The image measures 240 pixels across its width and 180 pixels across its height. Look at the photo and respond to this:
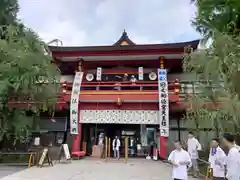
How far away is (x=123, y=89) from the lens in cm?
1692

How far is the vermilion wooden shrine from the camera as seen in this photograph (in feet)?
47.9

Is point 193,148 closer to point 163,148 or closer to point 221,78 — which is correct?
point 221,78

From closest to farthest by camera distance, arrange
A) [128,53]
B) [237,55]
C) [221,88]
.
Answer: [237,55]
[221,88]
[128,53]

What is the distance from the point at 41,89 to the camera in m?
13.1

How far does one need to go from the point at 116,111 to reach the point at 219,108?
567 centimetres

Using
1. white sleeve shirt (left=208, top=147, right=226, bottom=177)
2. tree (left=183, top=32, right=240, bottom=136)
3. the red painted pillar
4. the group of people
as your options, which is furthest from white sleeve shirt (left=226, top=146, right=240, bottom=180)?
the red painted pillar

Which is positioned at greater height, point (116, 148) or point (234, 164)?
point (234, 164)

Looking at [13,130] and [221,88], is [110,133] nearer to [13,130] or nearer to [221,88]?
[13,130]

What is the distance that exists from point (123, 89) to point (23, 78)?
6542 millimetres

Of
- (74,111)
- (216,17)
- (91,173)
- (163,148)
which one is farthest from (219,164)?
(74,111)

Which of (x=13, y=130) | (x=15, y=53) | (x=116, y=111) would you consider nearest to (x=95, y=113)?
(x=116, y=111)

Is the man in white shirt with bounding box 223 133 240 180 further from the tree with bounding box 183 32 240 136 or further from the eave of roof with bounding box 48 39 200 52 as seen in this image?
the eave of roof with bounding box 48 39 200 52

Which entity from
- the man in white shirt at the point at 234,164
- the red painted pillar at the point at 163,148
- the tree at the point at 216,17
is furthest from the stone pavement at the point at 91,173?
the tree at the point at 216,17

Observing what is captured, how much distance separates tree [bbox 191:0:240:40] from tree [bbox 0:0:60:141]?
7.22 m
